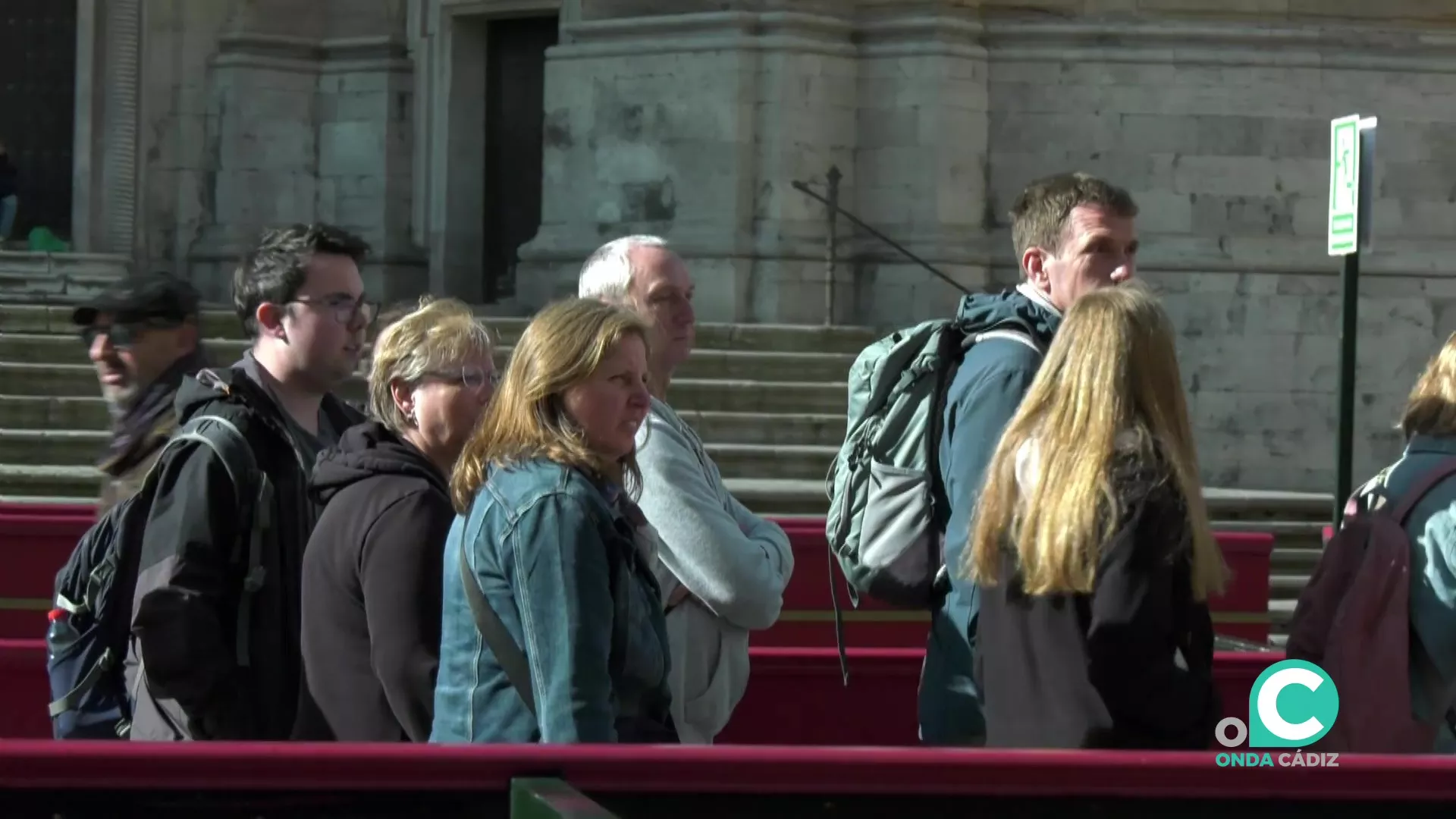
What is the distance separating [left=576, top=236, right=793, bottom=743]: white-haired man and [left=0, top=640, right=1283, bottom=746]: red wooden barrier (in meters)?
1.28

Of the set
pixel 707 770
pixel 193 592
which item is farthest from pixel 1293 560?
pixel 707 770

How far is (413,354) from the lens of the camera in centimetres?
416

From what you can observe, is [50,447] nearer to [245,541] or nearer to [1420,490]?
[245,541]

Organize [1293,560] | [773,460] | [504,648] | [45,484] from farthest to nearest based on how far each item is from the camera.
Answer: [773,460] < [1293,560] < [45,484] < [504,648]

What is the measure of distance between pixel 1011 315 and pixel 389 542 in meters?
1.42

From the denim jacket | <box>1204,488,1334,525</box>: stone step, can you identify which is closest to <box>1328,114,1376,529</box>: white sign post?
<box>1204,488,1334,525</box>: stone step

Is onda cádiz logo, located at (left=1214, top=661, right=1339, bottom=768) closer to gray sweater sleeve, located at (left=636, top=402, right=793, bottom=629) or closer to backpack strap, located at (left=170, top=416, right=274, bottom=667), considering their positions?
gray sweater sleeve, located at (left=636, top=402, right=793, bottom=629)

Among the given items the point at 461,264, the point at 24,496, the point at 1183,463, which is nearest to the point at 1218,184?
the point at 461,264

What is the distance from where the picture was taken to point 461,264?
17.2 m

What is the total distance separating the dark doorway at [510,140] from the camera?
1706 cm

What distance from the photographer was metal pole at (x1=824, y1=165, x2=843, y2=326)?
14.7 meters

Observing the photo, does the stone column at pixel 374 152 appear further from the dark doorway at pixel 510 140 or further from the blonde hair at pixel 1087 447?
the blonde hair at pixel 1087 447

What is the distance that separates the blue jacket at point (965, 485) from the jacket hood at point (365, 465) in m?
1.02

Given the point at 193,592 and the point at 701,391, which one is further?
the point at 701,391
